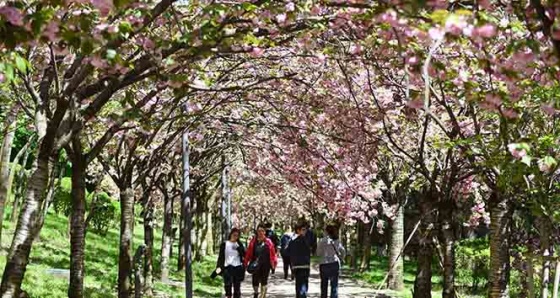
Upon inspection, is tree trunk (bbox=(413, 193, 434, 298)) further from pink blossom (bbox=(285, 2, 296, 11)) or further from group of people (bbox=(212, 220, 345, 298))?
pink blossom (bbox=(285, 2, 296, 11))

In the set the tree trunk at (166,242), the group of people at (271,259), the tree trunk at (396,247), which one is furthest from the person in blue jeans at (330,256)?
the tree trunk at (166,242)

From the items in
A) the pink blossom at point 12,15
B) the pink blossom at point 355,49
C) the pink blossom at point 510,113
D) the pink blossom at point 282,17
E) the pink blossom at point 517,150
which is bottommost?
the pink blossom at point 517,150

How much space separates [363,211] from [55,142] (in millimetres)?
20825

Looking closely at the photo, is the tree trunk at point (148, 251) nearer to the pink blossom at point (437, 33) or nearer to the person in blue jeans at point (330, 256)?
the person in blue jeans at point (330, 256)

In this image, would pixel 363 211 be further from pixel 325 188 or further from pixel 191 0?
pixel 191 0

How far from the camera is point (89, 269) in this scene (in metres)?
19.6

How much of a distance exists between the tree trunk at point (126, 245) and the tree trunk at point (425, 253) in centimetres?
522

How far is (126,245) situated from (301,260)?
358 cm

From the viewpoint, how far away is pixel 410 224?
40.2m

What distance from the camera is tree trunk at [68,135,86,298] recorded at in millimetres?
9672

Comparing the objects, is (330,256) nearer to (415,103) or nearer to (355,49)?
(355,49)

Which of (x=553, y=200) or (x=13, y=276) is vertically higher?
(x=553, y=200)

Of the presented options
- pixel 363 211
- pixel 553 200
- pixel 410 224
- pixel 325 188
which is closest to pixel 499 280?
pixel 553 200

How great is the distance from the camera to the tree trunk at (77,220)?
381 inches
